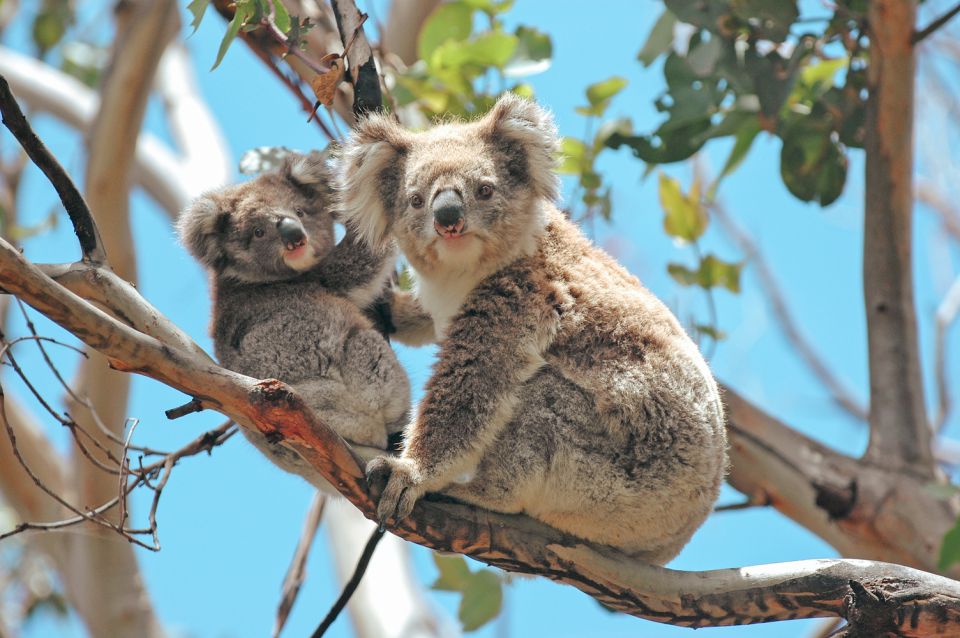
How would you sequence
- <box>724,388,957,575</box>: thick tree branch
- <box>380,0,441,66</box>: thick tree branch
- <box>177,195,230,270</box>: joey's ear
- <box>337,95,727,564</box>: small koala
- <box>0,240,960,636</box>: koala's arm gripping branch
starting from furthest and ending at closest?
<box>380,0,441,66</box>: thick tree branch, <box>724,388,957,575</box>: thick tree branch, <box>177,195,230,270</box>: joey's ear, <box>337,95,727,564</box>: small koala, <box>0,240,960,636</box>: koala's arm gripping branch

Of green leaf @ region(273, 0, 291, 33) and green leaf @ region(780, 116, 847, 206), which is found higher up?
green leaf @ region(780, 116, 847, 206)

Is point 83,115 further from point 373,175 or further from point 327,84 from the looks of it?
point 327,84

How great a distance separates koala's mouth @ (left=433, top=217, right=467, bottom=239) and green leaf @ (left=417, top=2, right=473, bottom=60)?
1.73 metres

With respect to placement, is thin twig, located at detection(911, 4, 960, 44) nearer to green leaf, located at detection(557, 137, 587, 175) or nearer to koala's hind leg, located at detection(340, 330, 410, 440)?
green leaf, located at detection(557, 137, 587, 175)

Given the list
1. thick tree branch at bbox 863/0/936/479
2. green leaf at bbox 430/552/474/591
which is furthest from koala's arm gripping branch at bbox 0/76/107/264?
thick tree branch at bbox 863/0/936/479

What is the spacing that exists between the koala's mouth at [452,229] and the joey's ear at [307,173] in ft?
2.53

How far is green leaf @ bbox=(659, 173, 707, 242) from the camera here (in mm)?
4828

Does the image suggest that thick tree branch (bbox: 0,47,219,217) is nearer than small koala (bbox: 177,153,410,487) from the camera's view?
No

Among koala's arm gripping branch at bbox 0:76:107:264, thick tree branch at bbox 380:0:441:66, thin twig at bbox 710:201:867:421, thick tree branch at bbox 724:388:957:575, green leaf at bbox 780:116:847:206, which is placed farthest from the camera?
thin twig at bbox 710:201:867:421

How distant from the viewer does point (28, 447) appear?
7.30 metres

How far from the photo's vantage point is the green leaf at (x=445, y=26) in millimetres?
4695

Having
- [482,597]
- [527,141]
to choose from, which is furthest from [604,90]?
[482,597]

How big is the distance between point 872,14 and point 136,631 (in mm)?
5470

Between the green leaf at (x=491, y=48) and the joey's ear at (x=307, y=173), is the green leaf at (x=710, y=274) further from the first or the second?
the joey's ear at (x=307, y=173)
